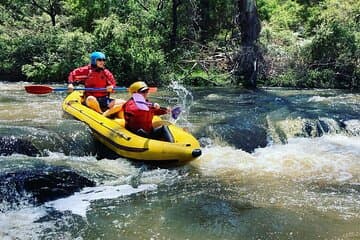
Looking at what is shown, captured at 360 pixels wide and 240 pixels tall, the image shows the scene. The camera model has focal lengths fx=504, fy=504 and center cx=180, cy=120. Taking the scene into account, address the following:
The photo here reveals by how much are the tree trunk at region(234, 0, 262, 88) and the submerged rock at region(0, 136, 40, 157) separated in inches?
349

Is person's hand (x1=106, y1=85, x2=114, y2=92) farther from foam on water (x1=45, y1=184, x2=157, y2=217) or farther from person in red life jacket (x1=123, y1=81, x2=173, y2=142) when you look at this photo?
foam on water (x1=45, y1=184, x2=157, y2=217)

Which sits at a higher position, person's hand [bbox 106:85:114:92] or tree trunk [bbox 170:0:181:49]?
tree trunk [bbox 170:0:181:49]

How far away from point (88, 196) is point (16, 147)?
1575 mm

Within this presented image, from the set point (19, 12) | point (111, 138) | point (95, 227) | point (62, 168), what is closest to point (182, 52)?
point (19, 12)

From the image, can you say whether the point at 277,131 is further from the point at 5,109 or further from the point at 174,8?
the point at 174,8

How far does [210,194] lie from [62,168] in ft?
6.14

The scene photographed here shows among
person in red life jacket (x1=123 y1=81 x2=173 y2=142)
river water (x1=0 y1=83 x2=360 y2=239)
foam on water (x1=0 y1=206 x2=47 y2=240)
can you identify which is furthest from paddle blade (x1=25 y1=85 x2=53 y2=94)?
foam on water (x1=0 y1=206 x2=47 y2=240)

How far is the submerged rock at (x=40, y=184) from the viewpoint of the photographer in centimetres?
557

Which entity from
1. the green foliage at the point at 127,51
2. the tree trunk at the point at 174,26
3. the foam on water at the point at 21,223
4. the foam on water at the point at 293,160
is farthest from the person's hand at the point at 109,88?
the tree trunk at the point at 174,26

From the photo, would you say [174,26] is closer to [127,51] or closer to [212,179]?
[127,51]

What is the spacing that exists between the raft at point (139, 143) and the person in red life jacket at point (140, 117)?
0.37ft

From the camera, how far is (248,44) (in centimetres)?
1480

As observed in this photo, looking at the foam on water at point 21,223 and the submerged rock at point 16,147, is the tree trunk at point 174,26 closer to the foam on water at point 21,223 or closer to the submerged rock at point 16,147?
the submerged rock at point 16,147

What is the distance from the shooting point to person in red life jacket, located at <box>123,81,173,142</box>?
285 inches
